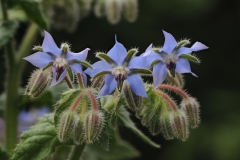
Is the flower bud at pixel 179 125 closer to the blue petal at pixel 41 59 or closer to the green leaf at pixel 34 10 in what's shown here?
the blue petal at pixel 41 59

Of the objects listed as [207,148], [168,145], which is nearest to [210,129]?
[207,148]

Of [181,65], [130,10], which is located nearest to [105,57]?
[181,65]

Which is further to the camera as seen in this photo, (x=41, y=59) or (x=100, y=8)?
(x=100, y=8)

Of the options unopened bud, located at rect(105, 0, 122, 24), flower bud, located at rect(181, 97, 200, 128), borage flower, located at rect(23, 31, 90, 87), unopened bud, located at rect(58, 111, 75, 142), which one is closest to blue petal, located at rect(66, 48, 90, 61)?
borage flower, located at rect(23, 31, 90, 87)

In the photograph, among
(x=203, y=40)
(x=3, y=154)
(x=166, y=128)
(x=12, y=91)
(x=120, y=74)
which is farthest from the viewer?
(x=203, y=40)

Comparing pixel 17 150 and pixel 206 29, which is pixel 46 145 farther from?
pixel 206 29

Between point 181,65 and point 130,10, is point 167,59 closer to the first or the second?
point 181,65
